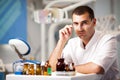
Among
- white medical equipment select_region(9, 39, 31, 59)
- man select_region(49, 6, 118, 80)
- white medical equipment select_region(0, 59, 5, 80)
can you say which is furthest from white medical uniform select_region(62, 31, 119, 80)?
white medical equipment select_region(0, 59, 5, 80)

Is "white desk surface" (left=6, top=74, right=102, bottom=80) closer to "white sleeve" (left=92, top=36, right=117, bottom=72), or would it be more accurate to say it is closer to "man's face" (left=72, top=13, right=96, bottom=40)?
"white sleeve" (left=92, top=36, right=117, bottom=72)

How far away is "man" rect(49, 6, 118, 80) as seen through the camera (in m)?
1.83

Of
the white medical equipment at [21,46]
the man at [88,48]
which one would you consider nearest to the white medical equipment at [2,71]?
the white medical equipment at [21,46]

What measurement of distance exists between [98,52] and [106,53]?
2.5 inches

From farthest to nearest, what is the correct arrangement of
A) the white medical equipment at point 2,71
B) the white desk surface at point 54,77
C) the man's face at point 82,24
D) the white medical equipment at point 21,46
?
the white medical equipment at point 2,71
the white medical equipment at point 21,46
the man's face at point 82,24
the white desk surface at point 54,77

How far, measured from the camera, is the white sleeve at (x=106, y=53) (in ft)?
5.96

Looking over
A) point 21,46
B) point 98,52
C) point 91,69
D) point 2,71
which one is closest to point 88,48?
point 98,52

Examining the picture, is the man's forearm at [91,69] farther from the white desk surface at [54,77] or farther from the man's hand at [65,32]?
the man's hand at [65,32]

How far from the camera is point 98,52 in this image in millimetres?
1910

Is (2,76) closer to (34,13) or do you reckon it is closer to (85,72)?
(34,13)

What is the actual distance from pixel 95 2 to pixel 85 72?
1141mm

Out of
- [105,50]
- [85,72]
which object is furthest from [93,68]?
[105,50]

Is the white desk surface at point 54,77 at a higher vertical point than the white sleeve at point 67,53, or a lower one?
lower

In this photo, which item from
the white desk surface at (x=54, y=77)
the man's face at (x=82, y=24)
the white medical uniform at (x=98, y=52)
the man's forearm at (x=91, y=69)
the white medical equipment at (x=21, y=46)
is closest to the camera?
the white desk surface at (x=54, y=77)
